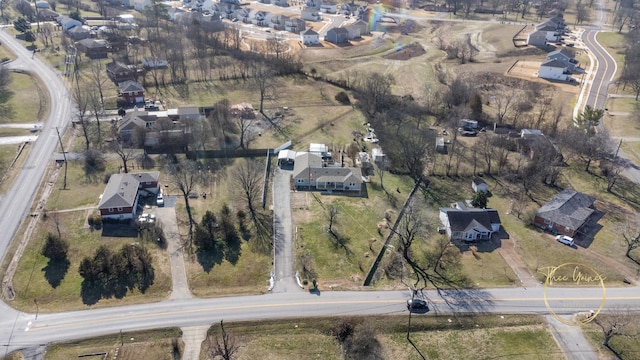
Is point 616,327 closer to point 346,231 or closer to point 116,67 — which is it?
point 346,231

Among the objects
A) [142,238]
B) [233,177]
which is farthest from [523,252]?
[142,238]

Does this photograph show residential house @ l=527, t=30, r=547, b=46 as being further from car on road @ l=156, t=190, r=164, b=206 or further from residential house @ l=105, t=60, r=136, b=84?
car on road @ l=156, t=190, r=164, b=206

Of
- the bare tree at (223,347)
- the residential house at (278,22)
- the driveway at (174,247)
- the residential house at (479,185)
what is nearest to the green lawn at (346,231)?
the residential house at (479,185)

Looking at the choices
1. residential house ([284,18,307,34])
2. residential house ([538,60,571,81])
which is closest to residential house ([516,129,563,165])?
residential house ([538,60,571,81])

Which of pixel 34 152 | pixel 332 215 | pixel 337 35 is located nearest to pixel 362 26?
pixel 337 35

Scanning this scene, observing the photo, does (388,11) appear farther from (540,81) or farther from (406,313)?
(406,313)
